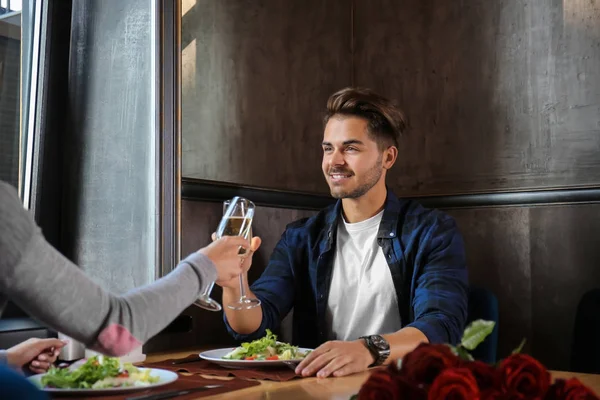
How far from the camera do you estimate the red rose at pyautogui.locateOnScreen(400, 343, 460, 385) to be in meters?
0.74

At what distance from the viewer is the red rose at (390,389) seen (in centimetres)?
73

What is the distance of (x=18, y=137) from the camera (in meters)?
2.62

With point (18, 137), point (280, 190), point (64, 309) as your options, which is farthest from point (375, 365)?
point (18, 137)

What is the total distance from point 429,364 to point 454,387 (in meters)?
0.05

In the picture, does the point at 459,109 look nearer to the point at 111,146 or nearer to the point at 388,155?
the point at 388,155

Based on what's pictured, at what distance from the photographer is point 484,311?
8.06 ft

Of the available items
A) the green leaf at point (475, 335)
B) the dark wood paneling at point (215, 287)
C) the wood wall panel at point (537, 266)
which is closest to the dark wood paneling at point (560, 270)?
the wood wall panel at point (537, 266)

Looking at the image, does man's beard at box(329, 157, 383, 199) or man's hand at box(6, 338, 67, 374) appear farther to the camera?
man's beard at box(329, 157, 383, 199)

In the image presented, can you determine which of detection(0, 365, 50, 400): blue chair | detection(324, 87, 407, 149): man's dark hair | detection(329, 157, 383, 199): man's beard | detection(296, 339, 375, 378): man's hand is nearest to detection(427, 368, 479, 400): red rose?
detection(0, 365, 50, 400): blue chair

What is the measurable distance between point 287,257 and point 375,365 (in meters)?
0.81

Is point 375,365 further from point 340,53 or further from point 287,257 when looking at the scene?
point 340,53

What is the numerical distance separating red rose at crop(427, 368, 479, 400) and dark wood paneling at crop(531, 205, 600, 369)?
2348mm

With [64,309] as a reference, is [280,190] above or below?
above

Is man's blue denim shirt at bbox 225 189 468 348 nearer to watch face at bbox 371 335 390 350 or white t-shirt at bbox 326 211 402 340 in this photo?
white t-shirt at bbox 326 211 402 340
